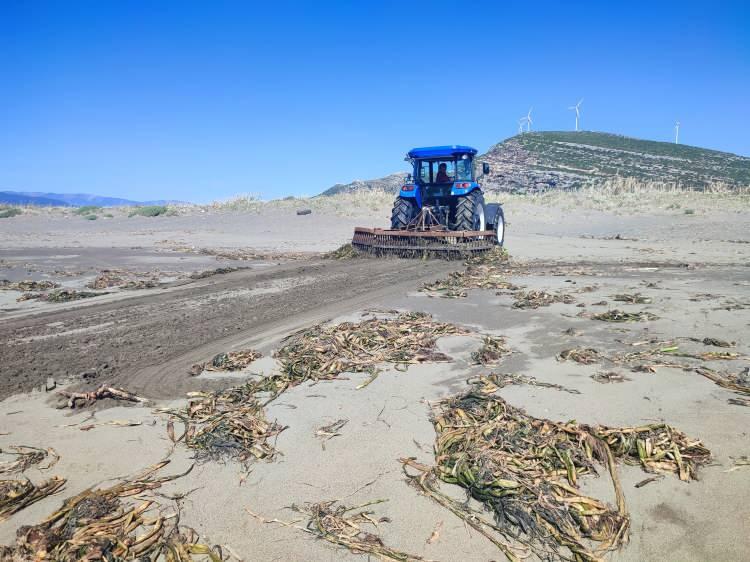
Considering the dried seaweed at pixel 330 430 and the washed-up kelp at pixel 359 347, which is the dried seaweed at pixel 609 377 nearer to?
the washed-up kelp at pixel 359 347

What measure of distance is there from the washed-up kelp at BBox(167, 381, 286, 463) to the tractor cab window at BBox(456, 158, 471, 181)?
1161cm

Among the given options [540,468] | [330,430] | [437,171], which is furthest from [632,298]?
[437,171]

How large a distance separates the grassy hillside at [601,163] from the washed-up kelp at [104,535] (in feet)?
156

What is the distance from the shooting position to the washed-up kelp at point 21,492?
2514 mm

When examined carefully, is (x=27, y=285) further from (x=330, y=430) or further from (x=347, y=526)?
(x=347, y=526)

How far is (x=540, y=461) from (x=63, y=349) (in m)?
4.59

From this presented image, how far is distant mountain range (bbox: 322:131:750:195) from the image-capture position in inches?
1836

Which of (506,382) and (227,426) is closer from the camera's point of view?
(227,426)

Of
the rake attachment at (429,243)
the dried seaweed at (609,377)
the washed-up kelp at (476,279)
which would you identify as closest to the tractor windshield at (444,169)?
Result: the rake attachment at (429,243)

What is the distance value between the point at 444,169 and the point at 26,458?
42.1 ft

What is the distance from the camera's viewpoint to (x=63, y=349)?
198 inches

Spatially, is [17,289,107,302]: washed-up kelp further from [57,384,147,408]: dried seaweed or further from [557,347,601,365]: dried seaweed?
[557,347,601,365]: dried seaweed

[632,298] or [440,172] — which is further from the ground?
[440,172]

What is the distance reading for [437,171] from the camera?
573 inches
